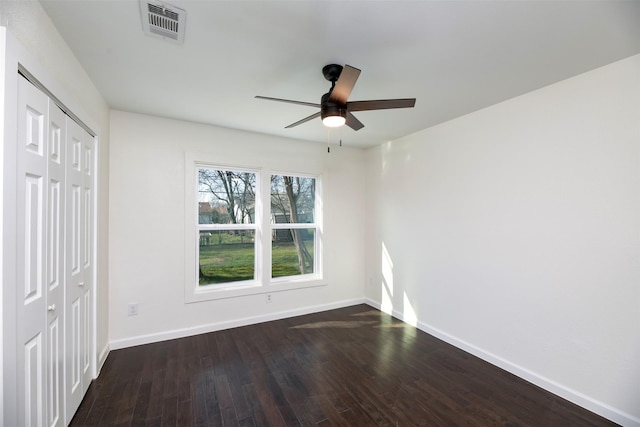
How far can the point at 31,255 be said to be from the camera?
139cm

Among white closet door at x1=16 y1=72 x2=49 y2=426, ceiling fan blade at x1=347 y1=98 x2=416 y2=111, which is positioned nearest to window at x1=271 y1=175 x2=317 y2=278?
ceiling fan blade at x1=347 y1=98 x2=416 y2=111

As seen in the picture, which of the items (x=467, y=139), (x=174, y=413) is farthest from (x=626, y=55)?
(x=174, y=413)

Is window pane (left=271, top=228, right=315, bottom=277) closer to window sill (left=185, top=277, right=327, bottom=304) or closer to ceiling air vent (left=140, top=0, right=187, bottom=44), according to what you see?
window sill (left=185, top=277, right=327, bottom=304)

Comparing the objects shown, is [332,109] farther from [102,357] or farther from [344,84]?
[102,357]

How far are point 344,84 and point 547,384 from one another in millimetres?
2952

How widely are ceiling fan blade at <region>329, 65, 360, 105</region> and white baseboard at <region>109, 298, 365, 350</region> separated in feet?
9.82

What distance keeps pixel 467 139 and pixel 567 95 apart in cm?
88

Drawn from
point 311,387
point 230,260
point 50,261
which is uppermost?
point 50,261

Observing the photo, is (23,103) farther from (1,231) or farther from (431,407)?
(431,407)

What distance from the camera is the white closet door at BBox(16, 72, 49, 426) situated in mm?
1265

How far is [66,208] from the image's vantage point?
1.80m

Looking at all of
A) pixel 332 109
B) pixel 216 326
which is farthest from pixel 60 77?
pixel 216 326

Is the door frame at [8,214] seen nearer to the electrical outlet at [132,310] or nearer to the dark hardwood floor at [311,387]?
the dark hardwood floor at [311,387]

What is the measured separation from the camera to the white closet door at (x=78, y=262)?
6.12 feet
